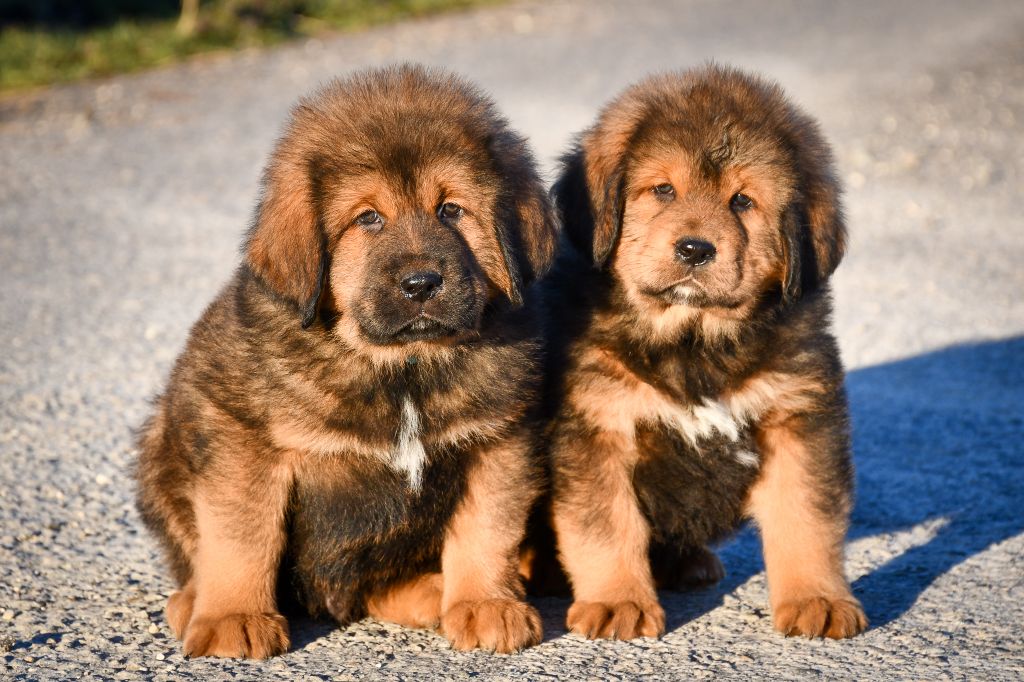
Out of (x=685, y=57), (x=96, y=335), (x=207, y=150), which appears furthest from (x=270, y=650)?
(x=685, y=57)

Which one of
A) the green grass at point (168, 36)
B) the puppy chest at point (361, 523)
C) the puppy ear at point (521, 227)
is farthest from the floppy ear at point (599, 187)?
the green grass at point (168, 36)

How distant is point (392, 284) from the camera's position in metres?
3.92

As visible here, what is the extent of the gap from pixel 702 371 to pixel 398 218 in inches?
45.7

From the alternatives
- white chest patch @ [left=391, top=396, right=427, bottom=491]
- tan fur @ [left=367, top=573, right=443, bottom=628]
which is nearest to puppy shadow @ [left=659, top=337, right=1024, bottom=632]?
tan fur @ [left=367, top=573, right=443, bottom=628]

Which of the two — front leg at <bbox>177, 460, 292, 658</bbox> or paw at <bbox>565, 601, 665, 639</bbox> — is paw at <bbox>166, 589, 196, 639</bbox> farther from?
paw at <bbox>565, 601, 665, 639</bbox>

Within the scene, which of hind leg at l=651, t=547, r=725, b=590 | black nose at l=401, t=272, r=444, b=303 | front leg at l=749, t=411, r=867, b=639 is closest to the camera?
black nose at l=401, t=272, r=444, b=303

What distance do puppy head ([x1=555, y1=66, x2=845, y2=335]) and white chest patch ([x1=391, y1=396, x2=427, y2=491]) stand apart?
34.3 inches

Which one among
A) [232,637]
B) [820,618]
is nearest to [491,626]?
[232,637]

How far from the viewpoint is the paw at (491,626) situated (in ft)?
13.6

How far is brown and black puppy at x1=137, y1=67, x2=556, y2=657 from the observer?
4.00 meters

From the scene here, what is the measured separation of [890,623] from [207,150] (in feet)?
28.1

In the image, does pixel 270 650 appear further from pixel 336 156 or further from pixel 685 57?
pixel 685 57

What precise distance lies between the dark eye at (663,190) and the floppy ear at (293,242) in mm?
1150

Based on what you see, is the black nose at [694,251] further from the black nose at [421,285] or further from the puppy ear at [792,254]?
the black nose at [421,285]
